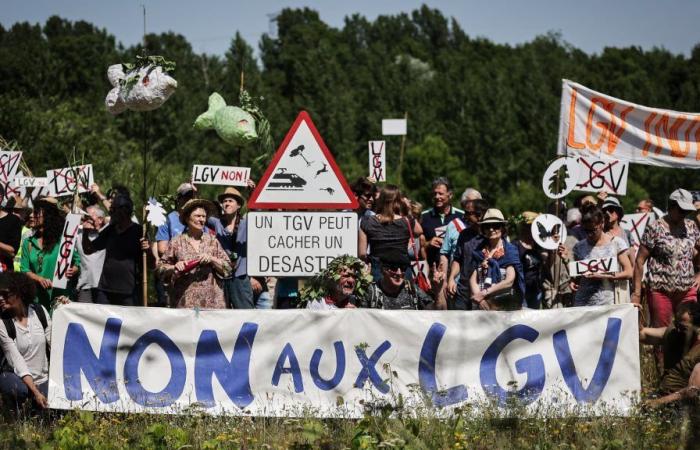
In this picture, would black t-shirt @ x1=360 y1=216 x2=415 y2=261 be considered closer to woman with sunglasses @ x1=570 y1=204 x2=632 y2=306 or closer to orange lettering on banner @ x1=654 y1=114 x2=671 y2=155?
woman with sunglasses @ x1=570 y1=204 x2=632 y2=306

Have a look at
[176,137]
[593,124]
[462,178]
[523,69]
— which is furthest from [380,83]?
[593,124]

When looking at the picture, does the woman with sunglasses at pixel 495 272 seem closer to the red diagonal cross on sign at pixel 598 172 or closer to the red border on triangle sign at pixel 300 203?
the red diagonal cross on sign at pixel 598 172

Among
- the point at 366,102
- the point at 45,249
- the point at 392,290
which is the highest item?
the point at 366,102

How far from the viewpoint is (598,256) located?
10672mm

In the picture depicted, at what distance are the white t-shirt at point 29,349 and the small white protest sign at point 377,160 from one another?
580 centimetres

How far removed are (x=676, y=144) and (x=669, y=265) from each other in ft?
5.56

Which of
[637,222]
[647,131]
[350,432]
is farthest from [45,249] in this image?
[637,222]

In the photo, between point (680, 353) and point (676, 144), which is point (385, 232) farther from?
point (676, 144)

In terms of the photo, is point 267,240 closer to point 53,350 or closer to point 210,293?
point 210,293

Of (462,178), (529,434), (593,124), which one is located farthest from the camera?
(462,178)

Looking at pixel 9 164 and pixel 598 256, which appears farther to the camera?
pixel 9 164

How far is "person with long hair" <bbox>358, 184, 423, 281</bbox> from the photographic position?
411 inches

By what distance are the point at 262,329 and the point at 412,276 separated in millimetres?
2689

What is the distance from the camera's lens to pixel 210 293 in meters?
9.70
